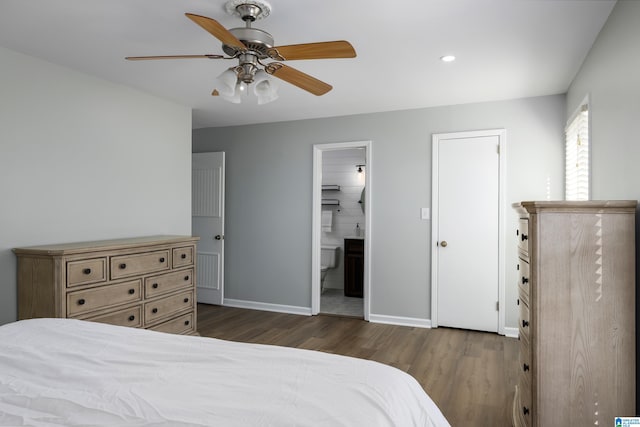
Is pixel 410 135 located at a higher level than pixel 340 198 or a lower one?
higher

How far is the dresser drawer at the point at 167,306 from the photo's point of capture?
331 centimetres

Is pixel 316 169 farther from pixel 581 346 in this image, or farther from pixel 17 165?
pixel 581 346

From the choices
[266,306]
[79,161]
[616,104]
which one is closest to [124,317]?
[79,161]

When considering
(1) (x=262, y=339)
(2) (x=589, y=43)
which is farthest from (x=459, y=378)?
(2) (x=589, y=43)

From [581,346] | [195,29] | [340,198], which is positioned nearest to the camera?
[581,346]

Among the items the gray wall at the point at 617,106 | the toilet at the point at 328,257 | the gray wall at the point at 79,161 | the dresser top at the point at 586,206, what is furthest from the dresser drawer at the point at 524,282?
the toilet at the point at 328,257

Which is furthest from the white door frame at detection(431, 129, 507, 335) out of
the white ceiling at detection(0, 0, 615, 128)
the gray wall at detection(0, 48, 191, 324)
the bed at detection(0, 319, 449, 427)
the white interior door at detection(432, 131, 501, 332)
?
the bed at detection(0, 319, 449, 427)

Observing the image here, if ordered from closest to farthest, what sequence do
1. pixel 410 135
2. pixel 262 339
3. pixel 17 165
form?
pixel 17 165 < pixel 262 339 < pixel 410 135

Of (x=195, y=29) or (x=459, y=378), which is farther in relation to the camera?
(x=459, y=378)

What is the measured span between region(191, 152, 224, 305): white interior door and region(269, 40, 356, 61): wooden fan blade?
10.7ft

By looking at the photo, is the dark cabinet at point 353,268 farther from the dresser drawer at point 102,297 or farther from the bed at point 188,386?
the bed at point 188,386

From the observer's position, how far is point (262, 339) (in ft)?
13.0

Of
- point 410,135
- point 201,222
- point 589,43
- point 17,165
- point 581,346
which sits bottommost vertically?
point 581,346

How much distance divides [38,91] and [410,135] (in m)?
3.43
